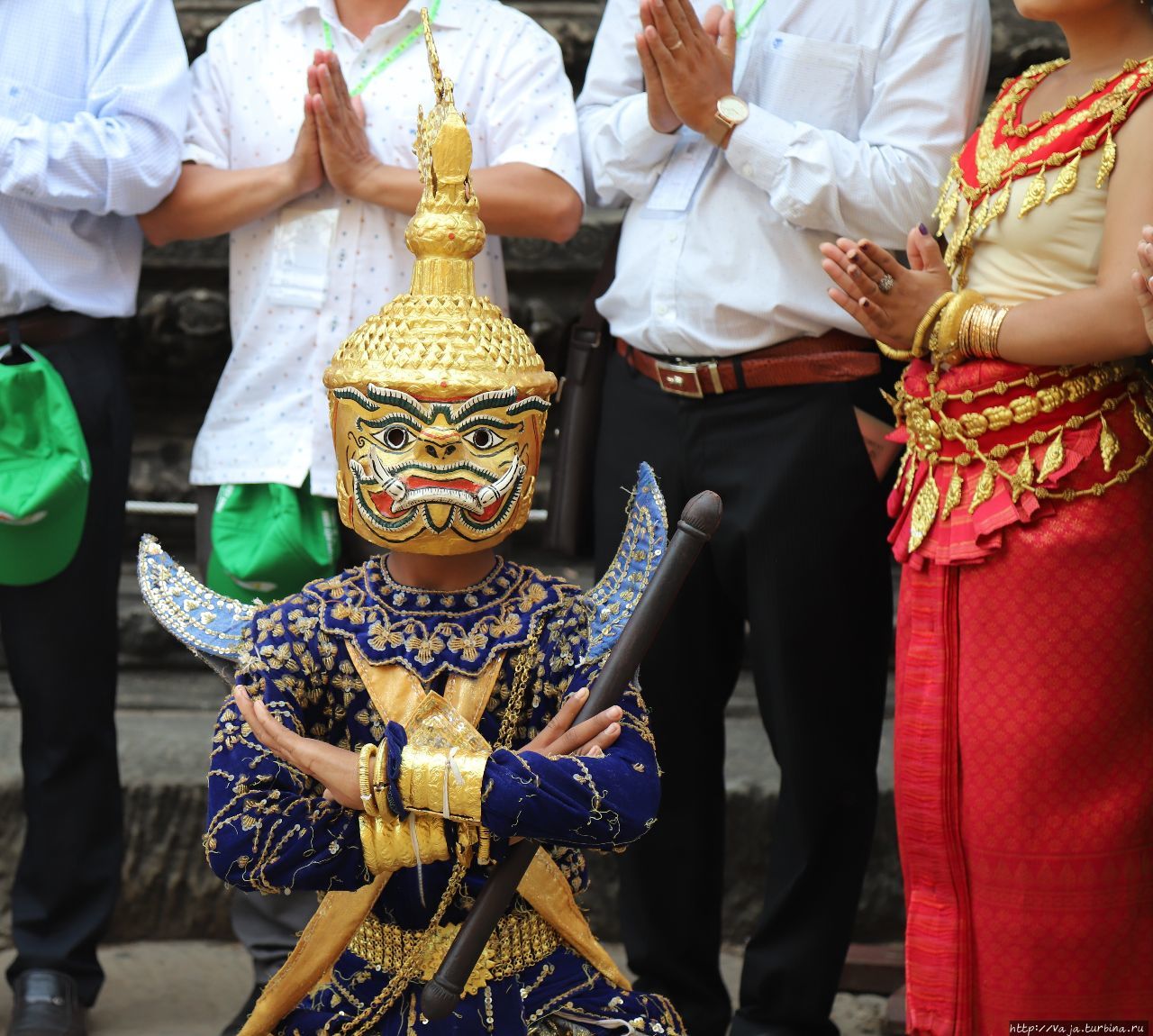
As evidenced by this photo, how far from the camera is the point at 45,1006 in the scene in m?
3.44

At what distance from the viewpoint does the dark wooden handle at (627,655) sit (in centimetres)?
232

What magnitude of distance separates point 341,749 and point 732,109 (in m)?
1.37

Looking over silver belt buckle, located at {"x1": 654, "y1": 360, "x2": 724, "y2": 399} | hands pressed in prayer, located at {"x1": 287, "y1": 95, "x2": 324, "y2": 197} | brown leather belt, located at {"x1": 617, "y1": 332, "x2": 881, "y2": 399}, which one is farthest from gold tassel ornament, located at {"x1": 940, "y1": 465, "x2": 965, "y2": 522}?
hands pressed in prayer, located at {"x1": 287, "y1": 95, "x2": 324, "y2": 197}

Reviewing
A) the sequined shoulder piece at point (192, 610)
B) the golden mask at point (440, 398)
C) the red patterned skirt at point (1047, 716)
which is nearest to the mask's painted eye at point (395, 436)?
the golden mask at point (440, 398)

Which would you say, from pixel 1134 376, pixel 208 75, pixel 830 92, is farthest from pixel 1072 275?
pixel 208 75

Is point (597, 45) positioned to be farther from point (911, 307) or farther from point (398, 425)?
point (398, 425)

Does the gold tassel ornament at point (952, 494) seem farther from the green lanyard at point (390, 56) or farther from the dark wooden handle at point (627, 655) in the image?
the green lanyard at point (390, 56)

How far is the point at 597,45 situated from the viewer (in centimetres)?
352

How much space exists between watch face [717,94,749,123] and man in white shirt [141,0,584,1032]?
1.23ft

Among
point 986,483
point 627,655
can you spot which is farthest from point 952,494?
point 627,655

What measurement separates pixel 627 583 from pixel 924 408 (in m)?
0.61

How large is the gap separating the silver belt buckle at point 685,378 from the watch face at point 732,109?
0.42 m

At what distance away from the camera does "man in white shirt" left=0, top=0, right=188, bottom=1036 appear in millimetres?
3309

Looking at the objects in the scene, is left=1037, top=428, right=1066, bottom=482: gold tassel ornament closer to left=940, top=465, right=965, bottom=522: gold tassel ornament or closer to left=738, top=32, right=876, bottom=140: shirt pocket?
left=940, top=465, right=965, bottom=522: gold tassel ornament
